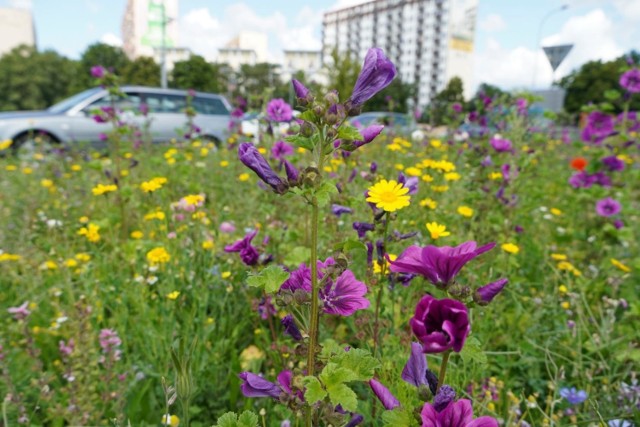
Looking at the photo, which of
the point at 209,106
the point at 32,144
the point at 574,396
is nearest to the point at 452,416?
the point at 574,396

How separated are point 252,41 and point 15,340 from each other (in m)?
116

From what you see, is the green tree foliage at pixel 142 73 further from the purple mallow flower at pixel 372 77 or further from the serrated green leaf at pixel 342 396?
the serrated green leaf at pixel 342 396

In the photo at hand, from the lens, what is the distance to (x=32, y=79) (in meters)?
41.2

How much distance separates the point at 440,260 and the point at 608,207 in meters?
3.43

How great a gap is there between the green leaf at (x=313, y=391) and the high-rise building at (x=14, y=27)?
86208 mm

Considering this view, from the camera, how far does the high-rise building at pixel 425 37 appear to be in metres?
78.5

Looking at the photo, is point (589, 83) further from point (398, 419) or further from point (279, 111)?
point (398, 419)

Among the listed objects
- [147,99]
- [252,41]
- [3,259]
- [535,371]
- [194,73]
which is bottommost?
[535,371]

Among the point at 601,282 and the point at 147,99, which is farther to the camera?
the point at 147,99

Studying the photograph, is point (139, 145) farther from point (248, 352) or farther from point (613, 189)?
point (613, 189)

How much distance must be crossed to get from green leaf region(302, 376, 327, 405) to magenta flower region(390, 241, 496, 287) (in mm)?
267

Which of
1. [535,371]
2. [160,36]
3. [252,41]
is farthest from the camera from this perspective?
[252,41]

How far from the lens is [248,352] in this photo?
6.43ft

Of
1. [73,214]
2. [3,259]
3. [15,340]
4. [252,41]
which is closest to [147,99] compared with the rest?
[73,214]
